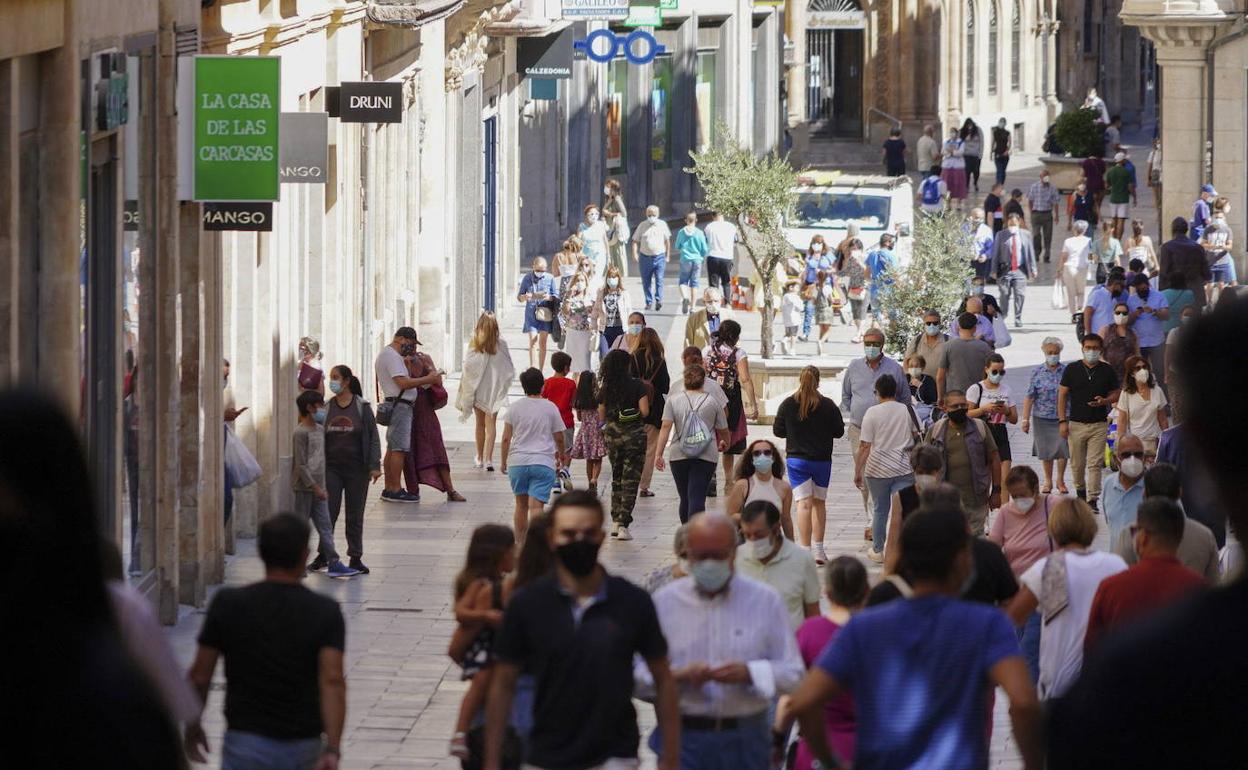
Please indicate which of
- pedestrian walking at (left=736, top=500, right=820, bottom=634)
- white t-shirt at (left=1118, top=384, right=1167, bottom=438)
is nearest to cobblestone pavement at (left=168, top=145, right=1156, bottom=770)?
pedestrian walking at (left=736, top=500, right=820, bottom=634)

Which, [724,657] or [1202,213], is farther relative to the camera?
[1202,213]

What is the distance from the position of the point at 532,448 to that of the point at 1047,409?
4.55 m

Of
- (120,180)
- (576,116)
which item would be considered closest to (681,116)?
(576,116)

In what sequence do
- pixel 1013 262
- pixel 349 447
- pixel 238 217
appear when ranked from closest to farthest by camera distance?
pixel 238 217, pixel 349 447, pixel 1013 262

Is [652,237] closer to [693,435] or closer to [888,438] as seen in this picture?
[693,435]

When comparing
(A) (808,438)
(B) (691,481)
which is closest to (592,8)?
(B) (691,481)

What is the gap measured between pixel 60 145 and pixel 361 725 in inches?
125

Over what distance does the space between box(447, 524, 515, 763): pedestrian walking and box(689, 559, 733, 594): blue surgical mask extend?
0.76 m

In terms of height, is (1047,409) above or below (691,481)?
above

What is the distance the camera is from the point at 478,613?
809cm

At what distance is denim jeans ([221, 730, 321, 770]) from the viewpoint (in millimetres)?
6879

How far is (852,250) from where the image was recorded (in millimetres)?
32031

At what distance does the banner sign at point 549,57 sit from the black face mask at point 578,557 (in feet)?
93.7

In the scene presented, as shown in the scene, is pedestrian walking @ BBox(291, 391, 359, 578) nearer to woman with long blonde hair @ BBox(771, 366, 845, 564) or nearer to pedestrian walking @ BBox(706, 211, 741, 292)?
woman with long blonde hair @ BBox(771, 366, 845, 564)
